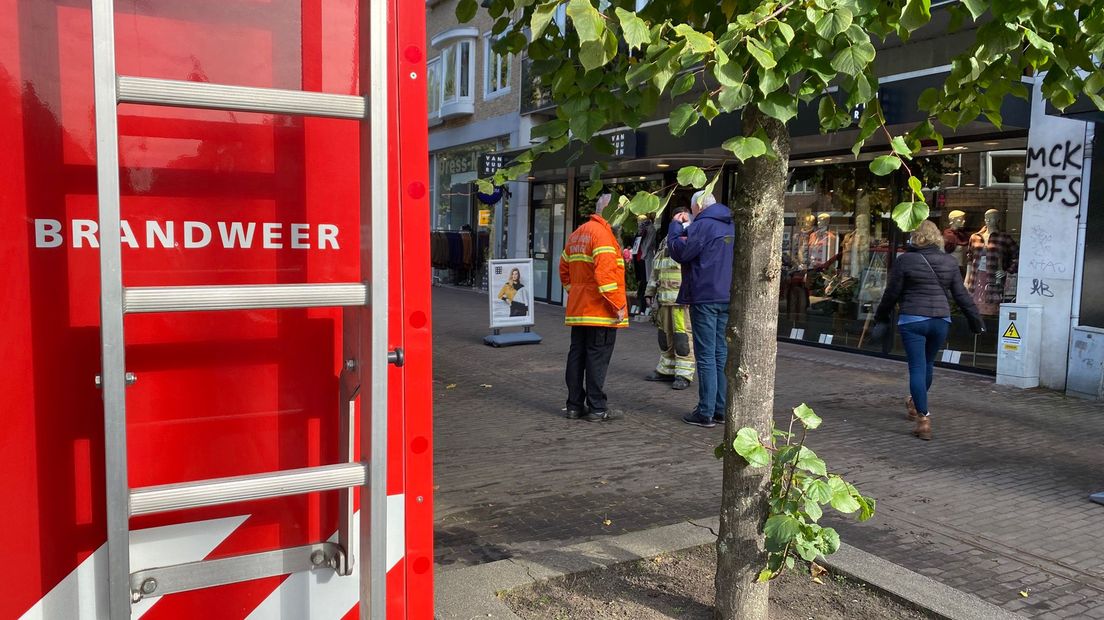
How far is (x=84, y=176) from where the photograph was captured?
1.82m

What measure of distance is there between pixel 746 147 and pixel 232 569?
1.82 metres

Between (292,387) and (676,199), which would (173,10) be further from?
(676,199)

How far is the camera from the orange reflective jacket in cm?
745

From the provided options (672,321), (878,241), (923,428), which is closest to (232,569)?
(923,428)

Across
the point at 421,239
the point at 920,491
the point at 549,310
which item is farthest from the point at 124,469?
the point at 549,310

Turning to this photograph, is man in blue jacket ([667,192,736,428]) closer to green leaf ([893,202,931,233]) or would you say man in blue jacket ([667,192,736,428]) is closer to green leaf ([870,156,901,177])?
green leaf ([870,156,901,177])

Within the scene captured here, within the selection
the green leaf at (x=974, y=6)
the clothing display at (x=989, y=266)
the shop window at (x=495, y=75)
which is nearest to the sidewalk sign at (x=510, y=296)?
the clothing display at (x=989, y=266)

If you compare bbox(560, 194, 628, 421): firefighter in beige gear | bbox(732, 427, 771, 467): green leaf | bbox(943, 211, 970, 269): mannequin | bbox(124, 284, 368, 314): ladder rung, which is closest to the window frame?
bbox(943, 211, 970, 269): mannequin

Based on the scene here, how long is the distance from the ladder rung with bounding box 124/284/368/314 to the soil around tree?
2.24 metres

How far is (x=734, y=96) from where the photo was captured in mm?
2498

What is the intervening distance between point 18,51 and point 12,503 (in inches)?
35.2

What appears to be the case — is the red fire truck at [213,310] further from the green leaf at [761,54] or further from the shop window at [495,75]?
the shop window at [495,75]

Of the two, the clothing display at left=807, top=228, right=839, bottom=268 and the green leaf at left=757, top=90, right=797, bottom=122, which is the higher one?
the green leaf at left=757, top=90, right=797, bottom=122

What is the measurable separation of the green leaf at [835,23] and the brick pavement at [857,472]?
9.88ft
